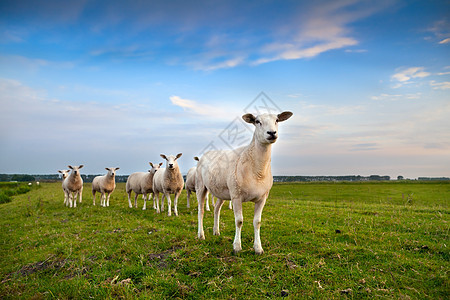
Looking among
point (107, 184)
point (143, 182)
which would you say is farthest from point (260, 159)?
point (107, 184)

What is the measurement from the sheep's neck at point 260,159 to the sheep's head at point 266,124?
0.24 meters

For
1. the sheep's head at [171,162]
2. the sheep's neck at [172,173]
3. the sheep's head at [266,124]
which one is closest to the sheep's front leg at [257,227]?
the sheep's head at [266,124]

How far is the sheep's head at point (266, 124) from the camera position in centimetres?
620

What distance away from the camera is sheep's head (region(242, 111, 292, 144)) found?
20.4ft

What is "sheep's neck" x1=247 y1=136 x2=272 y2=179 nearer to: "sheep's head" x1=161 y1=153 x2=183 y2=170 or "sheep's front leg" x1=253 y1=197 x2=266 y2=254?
"sheep's front leg" x1=253 y1=197 x2=266 y2=254

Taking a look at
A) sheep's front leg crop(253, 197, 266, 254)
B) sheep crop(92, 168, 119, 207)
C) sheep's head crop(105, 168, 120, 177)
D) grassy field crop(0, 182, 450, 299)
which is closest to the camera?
grassy field crop(0, 182, 450, 299)

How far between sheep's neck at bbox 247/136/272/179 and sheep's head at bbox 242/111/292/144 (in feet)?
0.77

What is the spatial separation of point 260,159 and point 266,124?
985 millimetres

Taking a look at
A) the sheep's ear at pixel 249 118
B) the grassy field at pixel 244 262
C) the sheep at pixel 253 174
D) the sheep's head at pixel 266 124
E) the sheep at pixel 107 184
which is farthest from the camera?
the sheep at pixel 107 184

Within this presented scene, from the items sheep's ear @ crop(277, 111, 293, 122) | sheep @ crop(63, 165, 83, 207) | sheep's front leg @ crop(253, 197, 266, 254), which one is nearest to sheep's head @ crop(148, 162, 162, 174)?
sheep @ crop(63, 165, 83, 207)

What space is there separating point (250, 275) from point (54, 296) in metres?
4.13

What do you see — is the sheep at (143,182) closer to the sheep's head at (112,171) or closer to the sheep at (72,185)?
the sheep's head at (112,171)

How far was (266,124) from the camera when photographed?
6410 mm

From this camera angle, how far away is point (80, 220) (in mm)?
13609
